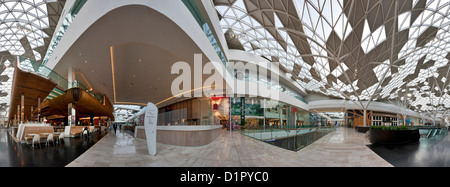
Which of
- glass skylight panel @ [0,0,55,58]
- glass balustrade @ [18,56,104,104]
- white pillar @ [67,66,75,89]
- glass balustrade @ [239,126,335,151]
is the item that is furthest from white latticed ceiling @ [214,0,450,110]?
glass skylight panel @ [0,0,55,58]

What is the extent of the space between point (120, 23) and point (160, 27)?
186 cm

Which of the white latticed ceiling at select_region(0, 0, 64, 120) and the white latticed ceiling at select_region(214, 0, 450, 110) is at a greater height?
the white latticed ceiling at select_region(0, 0, 64, 120)

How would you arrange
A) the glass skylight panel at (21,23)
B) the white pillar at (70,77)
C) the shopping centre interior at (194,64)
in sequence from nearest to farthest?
the shopping centre interior at (194,64) < the white pillar at (70,77) < the glass skylight panel at (21,23)

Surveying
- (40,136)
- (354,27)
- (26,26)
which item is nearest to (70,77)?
(40,136)

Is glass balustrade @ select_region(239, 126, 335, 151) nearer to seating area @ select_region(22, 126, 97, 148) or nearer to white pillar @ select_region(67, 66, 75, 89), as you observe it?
seating area @ select_region(22, 126, 97, 148)

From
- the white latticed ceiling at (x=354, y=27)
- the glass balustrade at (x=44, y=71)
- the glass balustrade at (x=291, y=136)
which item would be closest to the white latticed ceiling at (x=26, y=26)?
the glass balustrade at (x=44, y=71)

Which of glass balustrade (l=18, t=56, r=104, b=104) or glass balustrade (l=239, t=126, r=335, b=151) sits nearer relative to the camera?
glass balustrade (l=239, t=126, r=335, b=151)

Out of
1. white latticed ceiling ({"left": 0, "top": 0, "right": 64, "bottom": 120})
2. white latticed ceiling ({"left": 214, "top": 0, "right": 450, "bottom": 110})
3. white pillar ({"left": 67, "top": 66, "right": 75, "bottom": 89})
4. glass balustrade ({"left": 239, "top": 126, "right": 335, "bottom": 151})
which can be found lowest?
glass balustrade ({"left": 239, "top": 126, "right": 335, "bottom": 151})

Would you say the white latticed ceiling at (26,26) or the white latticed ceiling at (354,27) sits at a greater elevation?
the white latticed ceiling at (26,26)

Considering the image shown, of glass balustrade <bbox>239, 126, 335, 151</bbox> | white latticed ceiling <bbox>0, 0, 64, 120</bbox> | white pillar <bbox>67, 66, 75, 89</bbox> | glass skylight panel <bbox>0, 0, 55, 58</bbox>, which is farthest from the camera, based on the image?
white latticed ceiling <bbox>0, 0, 64, 120</bbox>

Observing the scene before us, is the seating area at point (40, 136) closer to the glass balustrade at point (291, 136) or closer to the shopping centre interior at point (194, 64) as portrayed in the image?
the shopping centre interior at point (194, 64)

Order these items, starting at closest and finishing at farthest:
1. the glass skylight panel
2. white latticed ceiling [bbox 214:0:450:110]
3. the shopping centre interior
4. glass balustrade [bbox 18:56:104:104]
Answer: the shopping centre interior
glass balustrade [bbox 18:56:104:104]
white latticed ceiling [bbox 214:0:450:110]
the glass skylight panel

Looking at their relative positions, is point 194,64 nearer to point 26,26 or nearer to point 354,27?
point 354,27

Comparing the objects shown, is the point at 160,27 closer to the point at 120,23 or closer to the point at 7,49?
the point at 120,23
